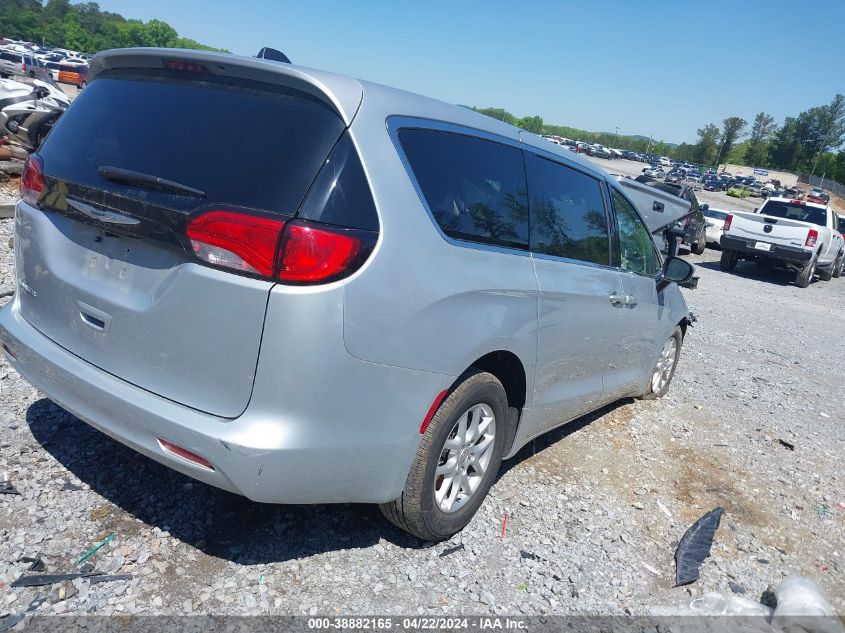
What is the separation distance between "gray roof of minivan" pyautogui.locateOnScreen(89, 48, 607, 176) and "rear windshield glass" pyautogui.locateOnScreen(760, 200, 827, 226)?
1596 cm

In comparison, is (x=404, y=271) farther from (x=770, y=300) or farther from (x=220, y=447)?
(x=770, y=300)

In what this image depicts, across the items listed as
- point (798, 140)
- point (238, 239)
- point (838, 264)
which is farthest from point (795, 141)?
point (238, 239)

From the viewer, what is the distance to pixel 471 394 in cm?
284

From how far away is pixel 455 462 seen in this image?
2951mm

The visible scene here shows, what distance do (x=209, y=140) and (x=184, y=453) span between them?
1130 mm

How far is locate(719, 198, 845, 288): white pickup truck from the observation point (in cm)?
1458

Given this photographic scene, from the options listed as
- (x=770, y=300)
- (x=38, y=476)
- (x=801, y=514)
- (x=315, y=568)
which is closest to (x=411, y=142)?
(x=315, y=568)

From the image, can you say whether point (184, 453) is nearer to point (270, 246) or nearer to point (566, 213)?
point (270, 246)

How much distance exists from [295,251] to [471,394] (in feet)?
3.56

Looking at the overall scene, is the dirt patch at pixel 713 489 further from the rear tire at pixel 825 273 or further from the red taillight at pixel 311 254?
the rear tire at pixel 825 273

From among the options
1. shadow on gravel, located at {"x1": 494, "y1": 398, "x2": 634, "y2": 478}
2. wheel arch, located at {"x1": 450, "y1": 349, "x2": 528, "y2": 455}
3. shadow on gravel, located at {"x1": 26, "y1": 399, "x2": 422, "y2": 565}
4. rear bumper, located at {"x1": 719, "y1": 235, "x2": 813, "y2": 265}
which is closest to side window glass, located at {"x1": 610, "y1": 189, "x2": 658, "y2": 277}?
shadow on gravel, located at {"x1": 494, "y1": 398, "x2": 634, "y2": 478}

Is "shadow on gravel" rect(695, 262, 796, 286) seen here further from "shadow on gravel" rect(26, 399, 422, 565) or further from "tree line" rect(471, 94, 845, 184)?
"tree line" rect(471, 94, 845, 184)

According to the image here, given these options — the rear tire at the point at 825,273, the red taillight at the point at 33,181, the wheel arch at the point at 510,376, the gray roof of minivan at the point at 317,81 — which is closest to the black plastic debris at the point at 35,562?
the red taillight at the point at 33,181

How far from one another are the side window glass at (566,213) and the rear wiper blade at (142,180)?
1689 mm
